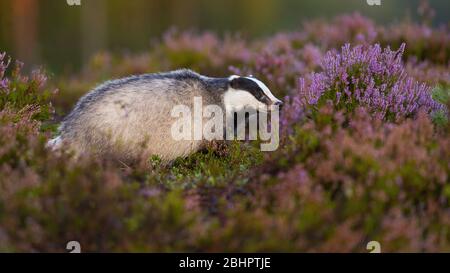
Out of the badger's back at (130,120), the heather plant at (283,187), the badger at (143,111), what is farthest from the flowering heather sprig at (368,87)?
the badger's back at (130,120)

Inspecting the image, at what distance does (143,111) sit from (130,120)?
16 cm

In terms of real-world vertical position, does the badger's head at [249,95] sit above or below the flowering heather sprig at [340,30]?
below

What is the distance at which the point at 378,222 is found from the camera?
4.12 meters

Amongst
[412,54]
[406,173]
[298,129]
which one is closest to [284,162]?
[298,129]

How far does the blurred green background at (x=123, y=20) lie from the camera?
23.7 m

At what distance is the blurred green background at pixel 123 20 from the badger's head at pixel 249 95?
15777mm

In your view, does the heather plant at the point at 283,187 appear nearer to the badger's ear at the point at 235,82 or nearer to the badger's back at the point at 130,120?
the badger's back at the point at 130,120

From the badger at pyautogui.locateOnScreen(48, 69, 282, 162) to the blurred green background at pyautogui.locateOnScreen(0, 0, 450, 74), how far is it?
15.8 m

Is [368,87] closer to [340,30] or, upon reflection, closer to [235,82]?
[235,82]

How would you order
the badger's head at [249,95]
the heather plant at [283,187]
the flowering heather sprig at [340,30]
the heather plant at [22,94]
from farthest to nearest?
the flowering heather sprig at [340,30] < the heather plant at [22,94] < the badger's head at [249,95] < the heather plant at [283,187]

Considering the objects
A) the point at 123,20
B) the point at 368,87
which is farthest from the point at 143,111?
the point at 123,20

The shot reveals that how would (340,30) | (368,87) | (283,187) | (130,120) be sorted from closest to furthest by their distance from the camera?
(283,187) < (130,120) < (368,87) < (340,30)

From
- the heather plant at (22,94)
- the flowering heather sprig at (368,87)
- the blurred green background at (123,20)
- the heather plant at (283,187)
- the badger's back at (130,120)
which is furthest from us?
the blurred green background at (123,20)

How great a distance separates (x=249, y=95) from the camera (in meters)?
6.24
